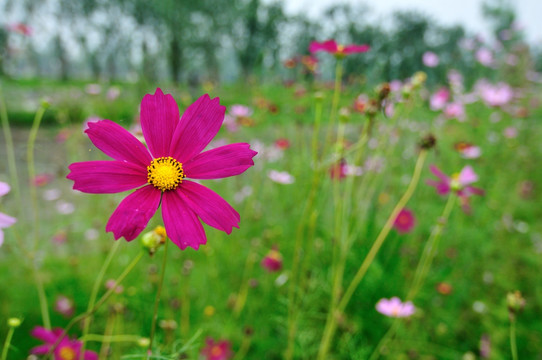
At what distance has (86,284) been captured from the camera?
1.30 metres

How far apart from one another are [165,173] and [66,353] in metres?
0.40

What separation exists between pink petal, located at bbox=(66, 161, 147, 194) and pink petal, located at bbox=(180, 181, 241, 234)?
47 mm

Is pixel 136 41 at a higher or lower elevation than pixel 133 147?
higher

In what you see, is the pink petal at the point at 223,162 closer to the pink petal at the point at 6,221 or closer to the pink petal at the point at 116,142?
the pink petal at the point at 116,142

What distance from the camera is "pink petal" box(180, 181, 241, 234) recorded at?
32 cm

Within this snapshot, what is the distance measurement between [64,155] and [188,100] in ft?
5.64

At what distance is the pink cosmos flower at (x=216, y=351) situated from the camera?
0.87m

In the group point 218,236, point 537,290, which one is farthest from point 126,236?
point 537,290

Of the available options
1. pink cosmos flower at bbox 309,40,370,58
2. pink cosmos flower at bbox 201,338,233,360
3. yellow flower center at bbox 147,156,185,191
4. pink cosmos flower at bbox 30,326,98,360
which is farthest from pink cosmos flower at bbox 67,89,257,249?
pink cosmos flower at bbox 201,338,233,360

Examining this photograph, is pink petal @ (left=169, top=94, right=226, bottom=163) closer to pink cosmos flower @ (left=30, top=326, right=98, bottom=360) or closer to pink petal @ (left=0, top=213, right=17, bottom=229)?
Answer: pink petal @ (left=0, top=213, right=17, bottom=229)

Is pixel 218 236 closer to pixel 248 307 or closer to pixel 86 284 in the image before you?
pixel 248 307

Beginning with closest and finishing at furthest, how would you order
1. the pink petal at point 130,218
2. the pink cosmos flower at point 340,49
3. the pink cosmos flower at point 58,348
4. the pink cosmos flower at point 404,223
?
the pink petal at point 130,218, the pink cosmos flower at point 58,348, the pink cosmos flower at point 340,49, the pink cosmos flower at point 404,223

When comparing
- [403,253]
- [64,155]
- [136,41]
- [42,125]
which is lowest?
[403,253]

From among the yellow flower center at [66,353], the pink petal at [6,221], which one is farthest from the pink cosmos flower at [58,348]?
the pink petal at [6,221]
